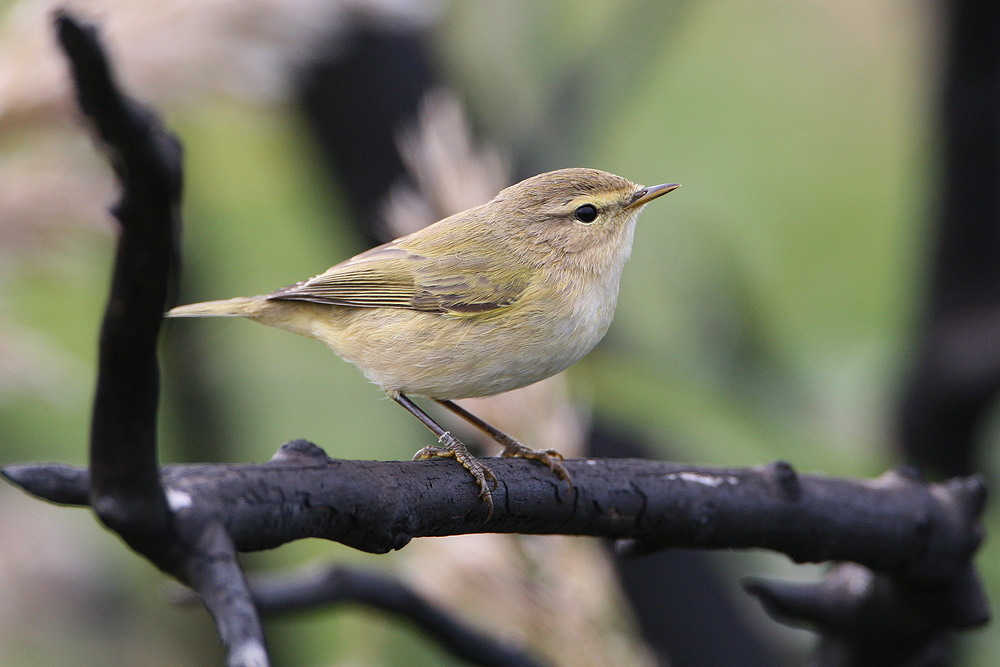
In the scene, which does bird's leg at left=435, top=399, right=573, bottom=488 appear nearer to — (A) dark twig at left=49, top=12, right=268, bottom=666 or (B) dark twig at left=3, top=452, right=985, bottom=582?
(B) dark twig at left=3, top=452, right=985, bottom=582

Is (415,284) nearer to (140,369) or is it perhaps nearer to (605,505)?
(605,505)

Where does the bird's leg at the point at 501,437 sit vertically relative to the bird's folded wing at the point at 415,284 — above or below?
below

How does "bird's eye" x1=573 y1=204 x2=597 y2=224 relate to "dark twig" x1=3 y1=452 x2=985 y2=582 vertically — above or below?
above

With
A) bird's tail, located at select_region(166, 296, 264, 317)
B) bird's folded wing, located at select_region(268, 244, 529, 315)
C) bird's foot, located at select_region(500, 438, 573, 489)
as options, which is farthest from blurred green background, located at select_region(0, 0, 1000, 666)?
bird's foot, located at select_region(500, 438, 573, 489)

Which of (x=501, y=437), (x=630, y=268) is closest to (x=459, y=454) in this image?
(x=501, y=437)

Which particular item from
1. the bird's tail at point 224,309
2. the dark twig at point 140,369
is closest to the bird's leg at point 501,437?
the bird's tail at point 224,309

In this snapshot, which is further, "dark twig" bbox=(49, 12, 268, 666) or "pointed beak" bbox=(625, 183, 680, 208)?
"pointed beak" bbox=(625, 183, 680, 208)

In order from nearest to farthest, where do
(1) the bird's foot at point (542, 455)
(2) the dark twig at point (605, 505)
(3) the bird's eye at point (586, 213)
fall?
(2) the dark twig at point (605, 505)
(1) the bird's foot at point (542, 455)
(3) the bird's eye at point (586, 213)

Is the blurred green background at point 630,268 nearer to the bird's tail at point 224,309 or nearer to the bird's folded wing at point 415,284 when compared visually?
the bird's tail at point 224,309
